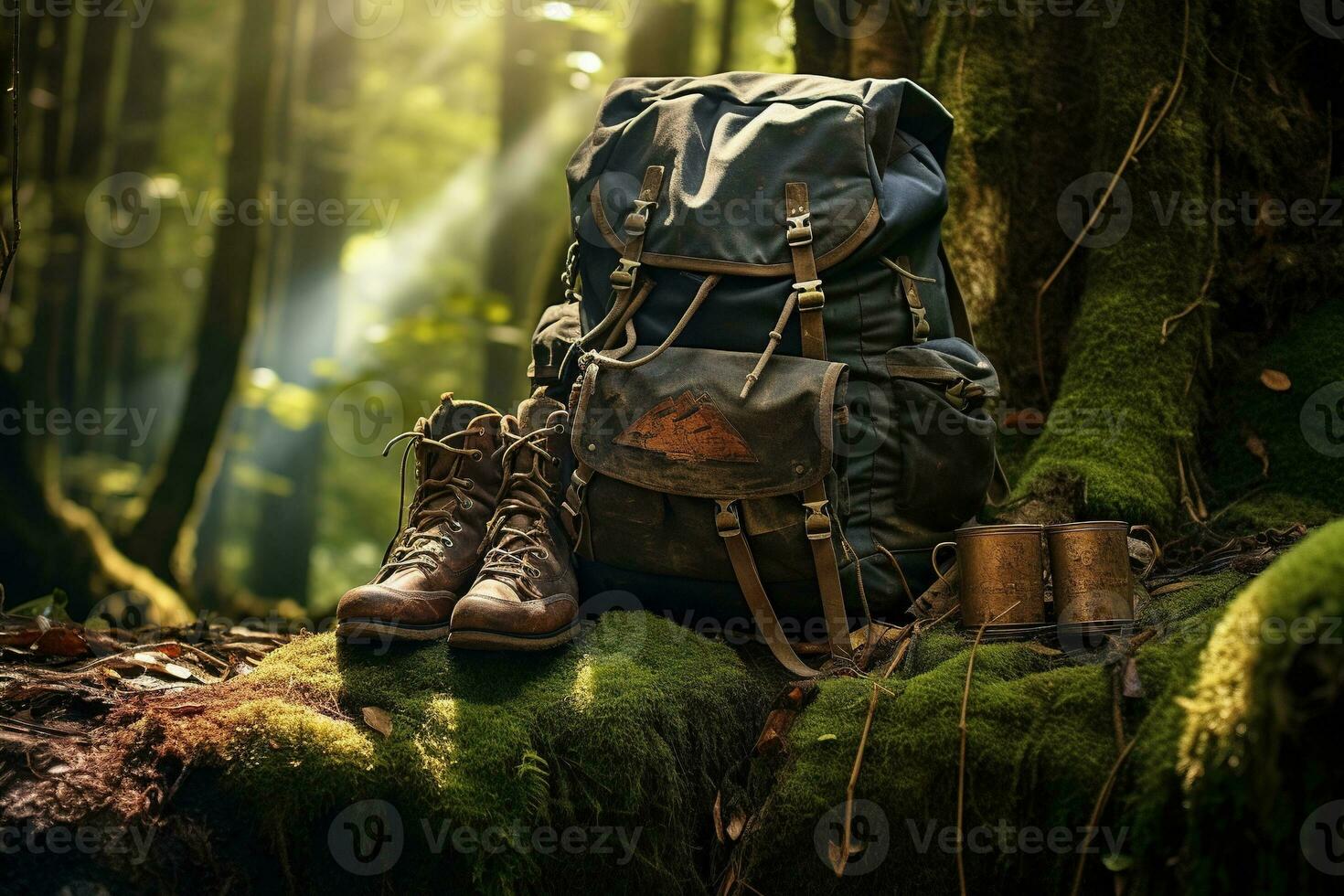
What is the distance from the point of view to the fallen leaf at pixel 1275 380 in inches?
148

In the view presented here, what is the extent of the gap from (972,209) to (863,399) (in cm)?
159

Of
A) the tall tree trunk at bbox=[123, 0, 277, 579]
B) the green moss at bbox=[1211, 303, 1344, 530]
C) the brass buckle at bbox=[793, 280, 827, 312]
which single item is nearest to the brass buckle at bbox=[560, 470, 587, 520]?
the brass buckle at bbox=[793, 280, 827, 312]

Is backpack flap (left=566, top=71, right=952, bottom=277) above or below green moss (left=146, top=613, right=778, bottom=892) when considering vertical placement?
above

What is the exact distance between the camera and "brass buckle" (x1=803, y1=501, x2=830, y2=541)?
112 inches

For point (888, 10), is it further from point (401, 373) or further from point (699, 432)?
point (401, 373)

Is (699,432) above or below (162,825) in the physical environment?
above

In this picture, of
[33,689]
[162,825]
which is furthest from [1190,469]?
[33,689]

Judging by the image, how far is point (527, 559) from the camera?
288 centimetres

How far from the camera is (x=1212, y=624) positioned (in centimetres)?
212

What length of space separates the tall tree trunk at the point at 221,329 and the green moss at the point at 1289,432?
640 centimetres

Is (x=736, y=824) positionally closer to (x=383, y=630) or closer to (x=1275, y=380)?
(x=383, y=630)

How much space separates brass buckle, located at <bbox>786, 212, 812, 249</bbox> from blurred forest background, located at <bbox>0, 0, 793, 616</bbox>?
2.64 metres

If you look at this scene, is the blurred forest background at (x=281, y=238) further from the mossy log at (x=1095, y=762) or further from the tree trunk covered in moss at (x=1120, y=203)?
the mossy log at (x=1095, y=762)

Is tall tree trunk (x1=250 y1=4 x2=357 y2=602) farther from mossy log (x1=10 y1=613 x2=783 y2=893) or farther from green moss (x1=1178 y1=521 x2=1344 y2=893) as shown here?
green moss (x1=1178 y1=521 x2=1344 y2=893)
